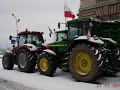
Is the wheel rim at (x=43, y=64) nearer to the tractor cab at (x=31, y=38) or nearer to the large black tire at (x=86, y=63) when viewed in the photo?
the large black tire at (x=86, y=63)

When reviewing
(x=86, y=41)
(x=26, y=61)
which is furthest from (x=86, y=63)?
(x=26, y=61)

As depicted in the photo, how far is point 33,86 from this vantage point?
1058cm

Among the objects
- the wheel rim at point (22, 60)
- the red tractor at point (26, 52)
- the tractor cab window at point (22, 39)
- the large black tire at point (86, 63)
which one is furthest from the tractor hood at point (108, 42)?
the tractor cab window at point (22, 39)

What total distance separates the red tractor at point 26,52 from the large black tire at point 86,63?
3.74 meters

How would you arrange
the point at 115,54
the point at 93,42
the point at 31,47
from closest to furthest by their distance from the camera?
the point at 93,42
the point at 115,54
the point at 31,47

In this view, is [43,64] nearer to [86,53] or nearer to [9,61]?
[86,53]

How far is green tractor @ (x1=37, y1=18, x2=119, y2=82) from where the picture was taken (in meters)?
10.8

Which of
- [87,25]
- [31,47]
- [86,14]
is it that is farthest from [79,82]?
[86,14]

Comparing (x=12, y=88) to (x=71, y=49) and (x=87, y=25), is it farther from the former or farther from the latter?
(x=87, y=25)

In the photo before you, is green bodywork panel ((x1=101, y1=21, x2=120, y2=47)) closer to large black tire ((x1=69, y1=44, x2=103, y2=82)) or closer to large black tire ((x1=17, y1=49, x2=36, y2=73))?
large black tire ((x1=69, y1=44, x2=103, y2=82))

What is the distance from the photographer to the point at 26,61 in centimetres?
1502

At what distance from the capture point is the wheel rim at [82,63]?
441 inches

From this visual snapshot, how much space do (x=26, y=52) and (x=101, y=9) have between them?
7.36m

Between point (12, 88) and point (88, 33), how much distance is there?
3.72m
